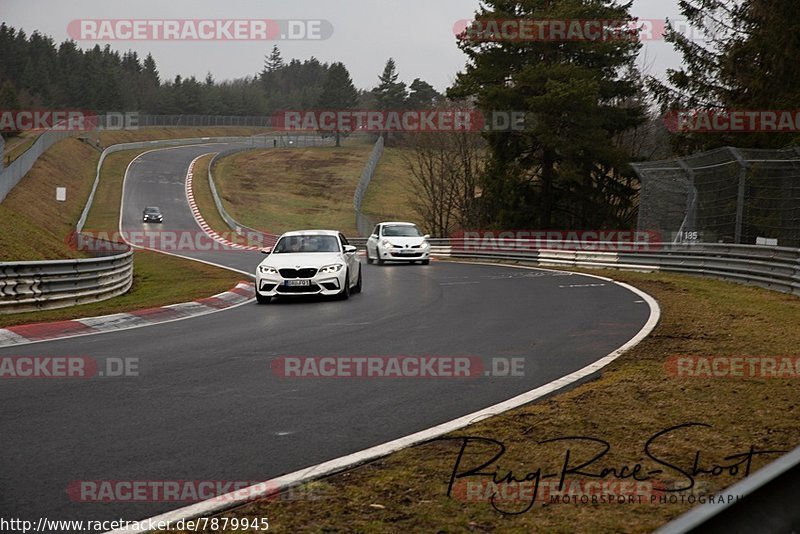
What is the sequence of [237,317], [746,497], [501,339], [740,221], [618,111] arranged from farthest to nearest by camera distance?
[618,111], [740,221], [237,317], [501,339], [746,497]

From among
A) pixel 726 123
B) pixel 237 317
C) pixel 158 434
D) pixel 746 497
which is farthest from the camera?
pixel 726 123

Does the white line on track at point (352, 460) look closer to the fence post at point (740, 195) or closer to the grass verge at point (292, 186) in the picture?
the fence post at point (740, 195)

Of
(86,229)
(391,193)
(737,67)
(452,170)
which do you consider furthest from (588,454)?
(391,193)

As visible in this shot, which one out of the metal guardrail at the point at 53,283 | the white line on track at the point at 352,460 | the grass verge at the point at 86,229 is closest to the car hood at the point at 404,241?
the grass verge at the point at 86,229

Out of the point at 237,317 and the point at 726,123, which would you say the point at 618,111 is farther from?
the point at 237,317

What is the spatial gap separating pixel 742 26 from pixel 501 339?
23911 mm

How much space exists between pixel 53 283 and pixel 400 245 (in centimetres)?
1755

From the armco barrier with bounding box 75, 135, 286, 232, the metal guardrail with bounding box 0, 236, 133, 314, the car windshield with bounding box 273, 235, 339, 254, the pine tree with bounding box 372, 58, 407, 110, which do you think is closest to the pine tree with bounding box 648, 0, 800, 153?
the car windshield with bounding box 273, 235, 339, 254

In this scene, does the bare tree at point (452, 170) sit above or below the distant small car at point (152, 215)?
above

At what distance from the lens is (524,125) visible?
41.6m

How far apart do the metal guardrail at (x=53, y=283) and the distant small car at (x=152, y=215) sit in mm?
44710

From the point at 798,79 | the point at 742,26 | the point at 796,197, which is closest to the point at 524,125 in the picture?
the point at 742,26

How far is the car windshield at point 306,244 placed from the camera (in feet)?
59.0

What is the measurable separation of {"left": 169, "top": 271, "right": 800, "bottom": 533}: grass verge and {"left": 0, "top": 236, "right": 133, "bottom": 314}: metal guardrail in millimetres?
10451
